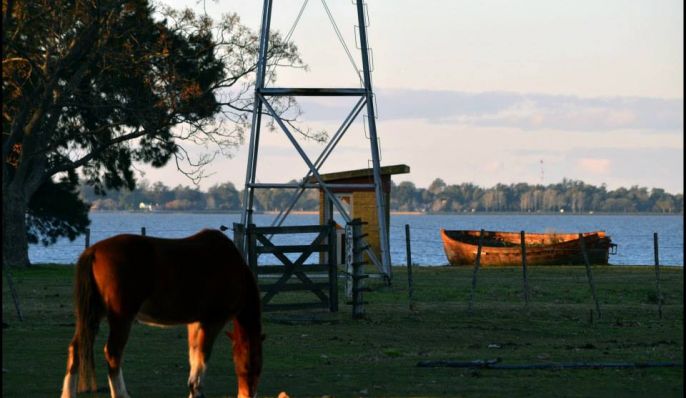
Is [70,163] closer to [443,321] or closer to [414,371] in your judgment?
[443,321]

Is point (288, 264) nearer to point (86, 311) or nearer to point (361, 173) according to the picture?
point (86, 311)

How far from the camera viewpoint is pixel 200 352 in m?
11.0

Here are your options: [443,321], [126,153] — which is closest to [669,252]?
[126,153]

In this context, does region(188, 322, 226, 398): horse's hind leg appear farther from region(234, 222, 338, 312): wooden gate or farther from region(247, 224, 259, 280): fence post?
region(247, 224, 259, 280): fence post

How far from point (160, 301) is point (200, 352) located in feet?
1.99

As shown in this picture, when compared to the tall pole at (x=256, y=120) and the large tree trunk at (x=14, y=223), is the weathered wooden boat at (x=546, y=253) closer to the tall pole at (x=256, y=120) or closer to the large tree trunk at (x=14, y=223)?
the tall pole at (x=256, y=120)

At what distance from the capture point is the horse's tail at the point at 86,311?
10617 millimetres

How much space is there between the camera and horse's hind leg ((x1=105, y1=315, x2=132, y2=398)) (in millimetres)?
10453

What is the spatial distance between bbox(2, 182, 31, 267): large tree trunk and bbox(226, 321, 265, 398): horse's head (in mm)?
29357

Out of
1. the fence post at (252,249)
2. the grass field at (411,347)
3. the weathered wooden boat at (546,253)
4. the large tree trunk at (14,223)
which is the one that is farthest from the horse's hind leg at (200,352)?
the weathered wooden boat at (546,253)

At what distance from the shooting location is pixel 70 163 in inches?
1598

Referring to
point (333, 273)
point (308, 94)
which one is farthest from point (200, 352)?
point (308, 94)

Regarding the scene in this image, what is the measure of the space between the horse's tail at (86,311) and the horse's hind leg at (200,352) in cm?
90

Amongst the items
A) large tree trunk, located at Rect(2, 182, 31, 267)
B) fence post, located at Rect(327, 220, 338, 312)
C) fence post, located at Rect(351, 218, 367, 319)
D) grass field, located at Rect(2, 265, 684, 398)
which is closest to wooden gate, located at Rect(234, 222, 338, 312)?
fence post, located at Rect(327, 220, 338, 312)
